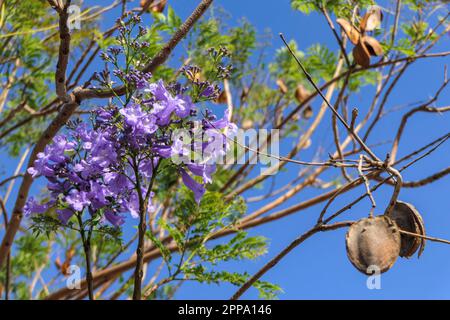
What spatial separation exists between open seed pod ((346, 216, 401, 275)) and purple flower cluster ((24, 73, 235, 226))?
1.51ft

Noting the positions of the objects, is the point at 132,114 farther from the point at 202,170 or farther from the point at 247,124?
the point at 247,124

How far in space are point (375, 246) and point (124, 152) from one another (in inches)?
25.8

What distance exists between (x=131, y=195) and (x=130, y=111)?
0.28 metres

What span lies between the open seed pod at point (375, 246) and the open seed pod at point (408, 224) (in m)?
0.10

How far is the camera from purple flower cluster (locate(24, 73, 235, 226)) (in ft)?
4.82

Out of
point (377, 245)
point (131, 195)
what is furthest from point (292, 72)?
point (377, 245)

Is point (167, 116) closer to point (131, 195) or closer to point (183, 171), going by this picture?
point (183, 171)

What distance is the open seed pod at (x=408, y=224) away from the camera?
50.0 inches

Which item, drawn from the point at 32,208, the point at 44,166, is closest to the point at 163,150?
the point at 44,166

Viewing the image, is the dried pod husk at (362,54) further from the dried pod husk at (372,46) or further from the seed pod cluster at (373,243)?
the seed pod cluster at (373,243)

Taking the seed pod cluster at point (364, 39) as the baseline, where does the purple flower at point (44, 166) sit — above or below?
below

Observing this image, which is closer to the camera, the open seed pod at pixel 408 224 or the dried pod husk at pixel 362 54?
the open seed pod at pixel 408 224

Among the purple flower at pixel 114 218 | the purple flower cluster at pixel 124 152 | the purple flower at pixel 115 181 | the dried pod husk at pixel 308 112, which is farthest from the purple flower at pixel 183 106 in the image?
the dried pod husk at pixel 308 112
